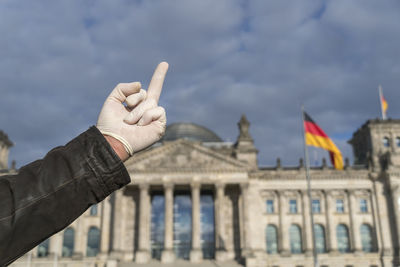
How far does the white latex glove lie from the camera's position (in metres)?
2.64

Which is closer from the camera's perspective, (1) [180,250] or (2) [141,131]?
(2) [141,131]

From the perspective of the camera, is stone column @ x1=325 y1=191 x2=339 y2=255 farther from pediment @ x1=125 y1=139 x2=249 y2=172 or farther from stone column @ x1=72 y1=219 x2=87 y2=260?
stone column @ x1=72 y1=219 x2=87 y2=260

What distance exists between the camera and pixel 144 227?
56.1m

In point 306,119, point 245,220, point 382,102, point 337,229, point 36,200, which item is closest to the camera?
point 36,200

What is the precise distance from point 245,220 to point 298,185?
414 inches

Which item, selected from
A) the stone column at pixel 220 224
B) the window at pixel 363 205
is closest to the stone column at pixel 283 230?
the stone column at pixel 220 224

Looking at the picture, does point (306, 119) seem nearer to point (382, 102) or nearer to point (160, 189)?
point (160, 189)

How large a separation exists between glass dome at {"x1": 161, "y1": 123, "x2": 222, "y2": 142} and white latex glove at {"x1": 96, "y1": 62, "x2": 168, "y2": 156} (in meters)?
69.8

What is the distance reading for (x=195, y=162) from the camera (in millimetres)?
55938

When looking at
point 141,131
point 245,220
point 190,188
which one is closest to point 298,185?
point 245,220

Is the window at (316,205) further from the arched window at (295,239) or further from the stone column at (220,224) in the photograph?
the stone column at (220,224)

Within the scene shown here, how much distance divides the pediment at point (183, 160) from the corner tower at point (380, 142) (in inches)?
817

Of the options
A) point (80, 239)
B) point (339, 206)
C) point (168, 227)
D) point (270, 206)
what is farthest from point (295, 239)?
point (80, 239)

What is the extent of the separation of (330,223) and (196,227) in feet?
65.0
